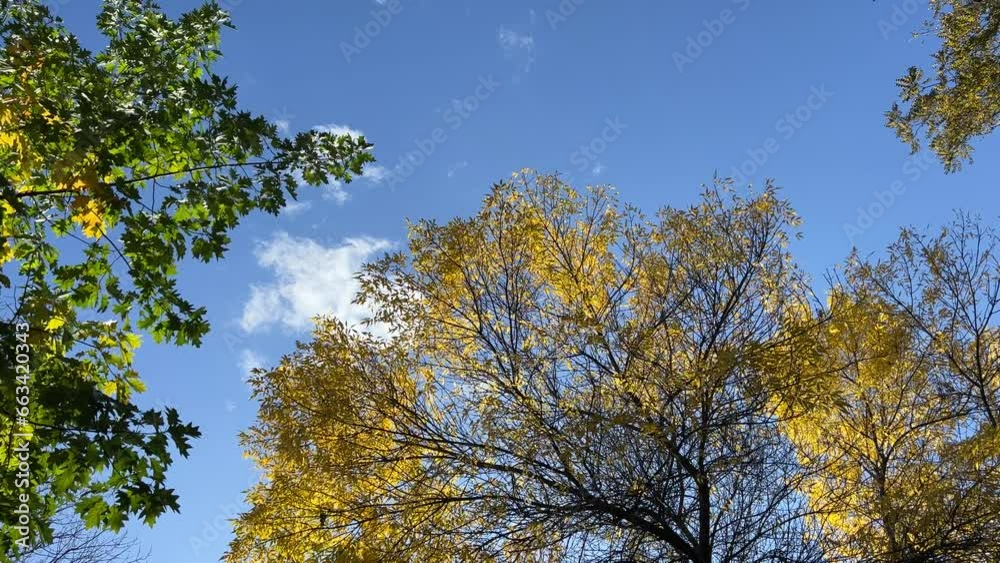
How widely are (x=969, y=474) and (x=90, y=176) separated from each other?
24.3 feet

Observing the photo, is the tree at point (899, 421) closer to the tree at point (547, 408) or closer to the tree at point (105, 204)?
the tree at point (547, 408)

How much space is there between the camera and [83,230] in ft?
14.0

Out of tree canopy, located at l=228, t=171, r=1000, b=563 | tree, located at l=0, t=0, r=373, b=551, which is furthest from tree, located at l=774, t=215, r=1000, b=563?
tree, located at l=0, t=0, r=373, b=551

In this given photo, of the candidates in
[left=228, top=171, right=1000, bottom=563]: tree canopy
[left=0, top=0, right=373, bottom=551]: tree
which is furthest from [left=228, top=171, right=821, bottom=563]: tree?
[left=0, top=0, right=373, bottom=551]: tree

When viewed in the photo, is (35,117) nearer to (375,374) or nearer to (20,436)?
(20,436)

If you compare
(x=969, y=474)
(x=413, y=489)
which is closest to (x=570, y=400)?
(x=413, y=489)

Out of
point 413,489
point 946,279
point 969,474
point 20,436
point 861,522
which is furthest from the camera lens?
point 946,279

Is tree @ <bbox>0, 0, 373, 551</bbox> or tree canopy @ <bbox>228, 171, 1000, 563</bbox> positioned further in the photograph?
tree canopy @ <bbox>228, 171, 1000, 563</bbox>

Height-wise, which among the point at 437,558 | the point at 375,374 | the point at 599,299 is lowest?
the point at 437,558

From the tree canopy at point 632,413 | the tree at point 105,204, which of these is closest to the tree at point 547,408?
the tree canopy at point 632,413
